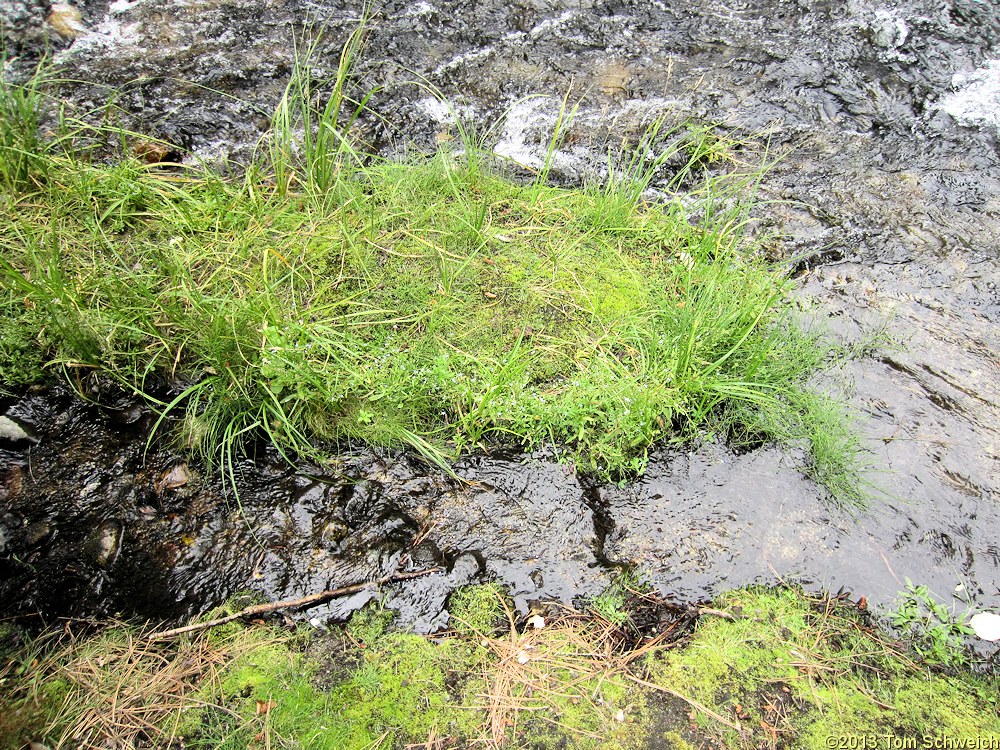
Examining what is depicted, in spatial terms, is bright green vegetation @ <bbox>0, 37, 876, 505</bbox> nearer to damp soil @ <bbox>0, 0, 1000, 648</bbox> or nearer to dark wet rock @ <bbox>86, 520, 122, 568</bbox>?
damp soil @ <bbox>0, 0, 1000, 648</bbox>

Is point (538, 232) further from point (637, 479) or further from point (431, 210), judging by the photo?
point (637, 479)

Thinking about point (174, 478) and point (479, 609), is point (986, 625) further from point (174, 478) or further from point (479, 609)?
point (174, 478)

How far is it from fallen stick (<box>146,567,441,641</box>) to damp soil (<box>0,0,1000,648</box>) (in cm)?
3

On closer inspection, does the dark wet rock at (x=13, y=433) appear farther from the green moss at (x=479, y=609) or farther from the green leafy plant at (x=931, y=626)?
the green leafy plant at (x=931, y=626)

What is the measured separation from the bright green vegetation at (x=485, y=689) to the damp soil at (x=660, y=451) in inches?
5.8

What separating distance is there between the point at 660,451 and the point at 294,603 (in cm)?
156

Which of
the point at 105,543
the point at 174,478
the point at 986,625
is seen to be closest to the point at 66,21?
the point at 174,478

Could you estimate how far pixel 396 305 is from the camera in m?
3.02

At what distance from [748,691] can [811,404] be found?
1.31 metres

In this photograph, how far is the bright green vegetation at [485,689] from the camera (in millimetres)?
1940
